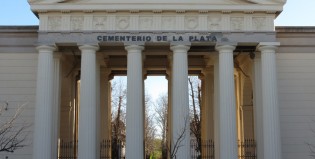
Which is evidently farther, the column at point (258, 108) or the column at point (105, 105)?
the column at point (105, 105)

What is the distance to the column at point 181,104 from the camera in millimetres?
28516

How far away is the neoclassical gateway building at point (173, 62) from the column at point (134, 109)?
6cm

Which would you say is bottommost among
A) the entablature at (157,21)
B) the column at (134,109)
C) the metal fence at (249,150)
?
the metal fence at (249,150)

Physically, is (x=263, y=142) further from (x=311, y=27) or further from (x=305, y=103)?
(x=311, y=27)

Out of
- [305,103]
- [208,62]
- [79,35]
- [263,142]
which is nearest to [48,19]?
[79,35]

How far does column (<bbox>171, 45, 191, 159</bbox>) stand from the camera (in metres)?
28.5

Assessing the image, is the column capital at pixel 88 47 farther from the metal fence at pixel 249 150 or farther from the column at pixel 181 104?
the metal fence at pixel 249 150

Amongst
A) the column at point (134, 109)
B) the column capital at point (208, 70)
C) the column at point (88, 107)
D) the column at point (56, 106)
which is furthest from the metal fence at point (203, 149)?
the column at point (134, 109)

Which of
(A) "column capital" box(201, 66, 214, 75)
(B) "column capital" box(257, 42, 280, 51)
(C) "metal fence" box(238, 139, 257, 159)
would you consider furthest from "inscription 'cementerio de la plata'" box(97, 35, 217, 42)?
(A) "column capital" box(201, 66, 214, 75)

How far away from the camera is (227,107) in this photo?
2881 centimetres

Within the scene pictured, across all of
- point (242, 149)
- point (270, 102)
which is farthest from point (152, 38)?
point (242, 149)

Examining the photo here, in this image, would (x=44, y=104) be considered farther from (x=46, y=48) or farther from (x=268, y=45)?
(x=268, y=45)

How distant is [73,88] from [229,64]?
13.6 metres

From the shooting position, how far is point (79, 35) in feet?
96.7
